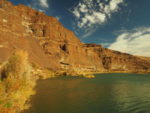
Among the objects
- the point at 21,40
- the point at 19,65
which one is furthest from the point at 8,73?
the point at 21,40

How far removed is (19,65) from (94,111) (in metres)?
12.2

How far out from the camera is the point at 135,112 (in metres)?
14.5

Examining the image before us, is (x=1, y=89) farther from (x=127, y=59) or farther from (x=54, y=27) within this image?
(x=127, y=59)

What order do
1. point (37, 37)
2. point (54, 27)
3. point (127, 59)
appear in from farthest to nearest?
point (127, 59) < point (54, 27) < point (37, 37)

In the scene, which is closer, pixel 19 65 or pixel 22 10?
pixel 19 65

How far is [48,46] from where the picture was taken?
Result: 352ft

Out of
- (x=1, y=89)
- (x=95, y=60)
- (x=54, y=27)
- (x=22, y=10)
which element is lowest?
(x=1, y=89)

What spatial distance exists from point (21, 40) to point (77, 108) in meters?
74.9

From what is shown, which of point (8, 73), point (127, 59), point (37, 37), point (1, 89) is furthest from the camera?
point (127, 59)

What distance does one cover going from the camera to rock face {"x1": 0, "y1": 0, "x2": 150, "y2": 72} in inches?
2992

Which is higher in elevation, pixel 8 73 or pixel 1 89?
pixel 8 73

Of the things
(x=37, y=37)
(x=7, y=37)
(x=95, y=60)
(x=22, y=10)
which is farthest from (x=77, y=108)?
(x=95, y=60)

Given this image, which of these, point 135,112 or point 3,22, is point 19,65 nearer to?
point 135,112

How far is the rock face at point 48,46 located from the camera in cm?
7600
